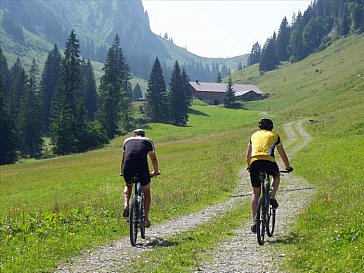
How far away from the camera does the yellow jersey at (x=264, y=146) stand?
36.9ft

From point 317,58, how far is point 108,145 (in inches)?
5280

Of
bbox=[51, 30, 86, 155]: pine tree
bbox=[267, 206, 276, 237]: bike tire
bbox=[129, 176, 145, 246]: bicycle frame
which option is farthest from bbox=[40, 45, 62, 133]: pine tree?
bbox=[267, 206, 276, 237]: bike tire

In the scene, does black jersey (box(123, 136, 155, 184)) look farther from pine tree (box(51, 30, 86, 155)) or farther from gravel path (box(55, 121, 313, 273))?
pine tree (box(51, 30, 86, 155))

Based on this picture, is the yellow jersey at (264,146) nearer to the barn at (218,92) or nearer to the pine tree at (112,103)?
the pine tree at (112,103)

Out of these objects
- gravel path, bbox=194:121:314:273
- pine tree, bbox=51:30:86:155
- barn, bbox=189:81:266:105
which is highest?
barn, bbox=189:81:266:105

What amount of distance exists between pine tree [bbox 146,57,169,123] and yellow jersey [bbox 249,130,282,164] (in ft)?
340


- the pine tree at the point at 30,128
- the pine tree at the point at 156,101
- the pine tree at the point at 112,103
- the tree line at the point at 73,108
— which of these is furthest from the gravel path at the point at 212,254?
the pine tree at the point at 156,101

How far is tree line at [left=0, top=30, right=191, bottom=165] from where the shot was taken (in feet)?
264

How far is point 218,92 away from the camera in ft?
591

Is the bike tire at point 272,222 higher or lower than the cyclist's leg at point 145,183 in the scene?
lower

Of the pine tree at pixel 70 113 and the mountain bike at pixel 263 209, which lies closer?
the mountain bike at pixel 263 209

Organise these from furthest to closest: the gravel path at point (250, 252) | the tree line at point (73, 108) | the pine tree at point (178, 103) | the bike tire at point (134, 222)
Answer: the pine tree at point (178, 103) < the tree line at point (73, 108) < the bike tire at point (134, 222) < the gravel path at point (250, 252)

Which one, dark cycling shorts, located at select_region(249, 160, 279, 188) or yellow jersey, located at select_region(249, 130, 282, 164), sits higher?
yellow jersey, located at select_region(249, 130, 282, 164)

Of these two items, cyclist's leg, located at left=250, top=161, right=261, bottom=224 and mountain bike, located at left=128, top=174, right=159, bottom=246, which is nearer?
cyclist's leg, located at left=250, top=161, right=261, bottom=224
